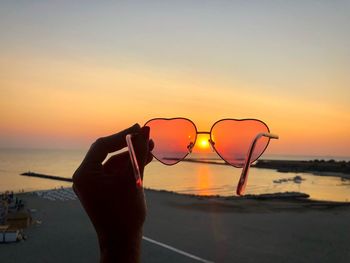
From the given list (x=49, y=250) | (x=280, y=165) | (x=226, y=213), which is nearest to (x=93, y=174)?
(x=49, y=250)

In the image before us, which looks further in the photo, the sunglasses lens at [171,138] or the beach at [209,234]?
the beach at [209,234]

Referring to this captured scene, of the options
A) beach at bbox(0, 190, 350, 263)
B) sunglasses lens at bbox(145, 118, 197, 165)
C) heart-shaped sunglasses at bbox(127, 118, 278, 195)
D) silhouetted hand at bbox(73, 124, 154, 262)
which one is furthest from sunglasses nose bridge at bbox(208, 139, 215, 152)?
beach at bbox(0, 190, 350, 263)

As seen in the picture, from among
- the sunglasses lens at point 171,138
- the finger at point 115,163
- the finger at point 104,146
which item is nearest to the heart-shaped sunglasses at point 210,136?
the sunglasses lens at point 171,138

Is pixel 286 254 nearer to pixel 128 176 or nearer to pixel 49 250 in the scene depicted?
pixel 49 250

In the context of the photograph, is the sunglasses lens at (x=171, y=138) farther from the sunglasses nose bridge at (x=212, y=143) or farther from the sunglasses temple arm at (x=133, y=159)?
the sunglasses temple arm at (x=133, y=159)

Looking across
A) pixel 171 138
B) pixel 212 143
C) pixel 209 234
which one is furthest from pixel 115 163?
pixel 209 234

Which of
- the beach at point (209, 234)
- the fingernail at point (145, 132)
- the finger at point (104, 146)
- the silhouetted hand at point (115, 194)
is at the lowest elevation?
the beach at point (209, 234)

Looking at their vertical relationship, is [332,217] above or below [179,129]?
below
